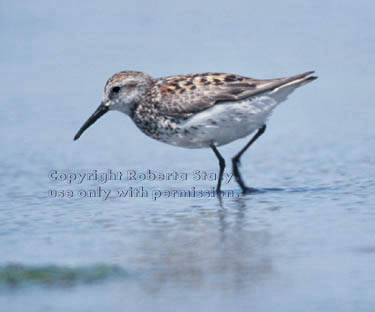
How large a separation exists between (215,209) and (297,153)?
3.04m

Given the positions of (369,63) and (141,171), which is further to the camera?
(369,63)

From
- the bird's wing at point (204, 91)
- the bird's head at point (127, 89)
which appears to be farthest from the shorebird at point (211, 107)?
the bird's head at point (127, 89)

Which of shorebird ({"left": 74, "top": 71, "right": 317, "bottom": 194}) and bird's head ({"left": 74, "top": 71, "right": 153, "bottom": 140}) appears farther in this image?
bird's head ({"left": 74, "top": 71, "right": 153, "bottom": 140})

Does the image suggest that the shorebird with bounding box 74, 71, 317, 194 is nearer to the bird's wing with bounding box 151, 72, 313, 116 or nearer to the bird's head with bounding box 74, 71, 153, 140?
the bird's wing with bounding box 151, 72, 313, 116

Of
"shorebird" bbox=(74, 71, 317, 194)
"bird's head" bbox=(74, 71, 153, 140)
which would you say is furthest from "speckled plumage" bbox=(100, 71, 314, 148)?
"bird's head" bbox=(74, 71, 153, 140)

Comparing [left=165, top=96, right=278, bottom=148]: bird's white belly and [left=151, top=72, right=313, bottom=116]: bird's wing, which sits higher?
[left=151, top=72, right=313, bottom=116]: bird's wing

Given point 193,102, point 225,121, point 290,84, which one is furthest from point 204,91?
point 290,84

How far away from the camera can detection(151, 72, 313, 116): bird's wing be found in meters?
8.94

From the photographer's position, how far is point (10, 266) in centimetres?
567

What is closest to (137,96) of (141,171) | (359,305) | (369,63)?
(141,171)

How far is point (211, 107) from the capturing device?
8.95m

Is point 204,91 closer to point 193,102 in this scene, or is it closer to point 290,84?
point 193,102

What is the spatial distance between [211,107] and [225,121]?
23cm

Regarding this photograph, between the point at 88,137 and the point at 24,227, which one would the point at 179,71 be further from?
the point at 24,227
